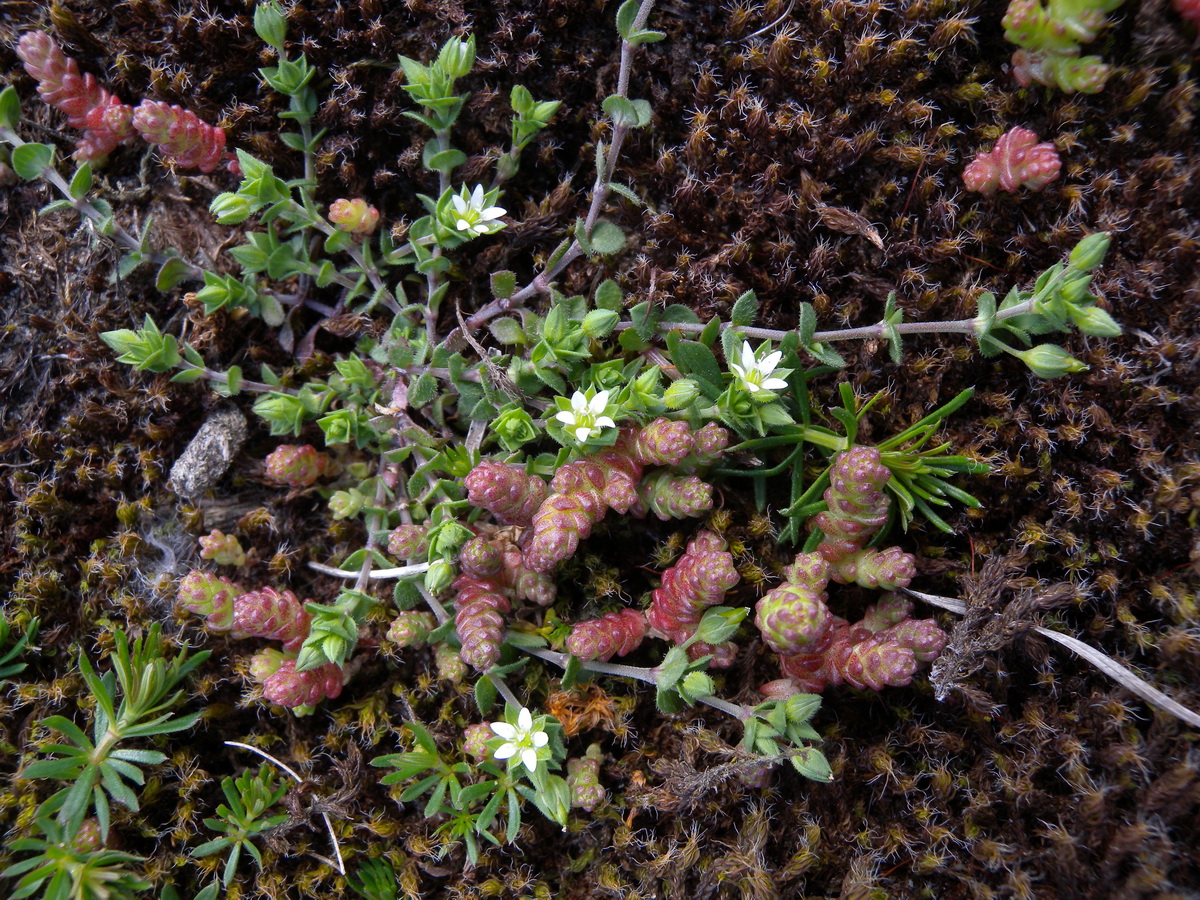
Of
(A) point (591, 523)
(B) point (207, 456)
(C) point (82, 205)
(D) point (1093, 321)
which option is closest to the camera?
(D) point (1093, 321)

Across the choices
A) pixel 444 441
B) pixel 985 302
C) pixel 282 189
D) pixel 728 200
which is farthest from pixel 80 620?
pixel 985 302

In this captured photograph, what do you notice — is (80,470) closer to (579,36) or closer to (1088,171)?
(579,36)

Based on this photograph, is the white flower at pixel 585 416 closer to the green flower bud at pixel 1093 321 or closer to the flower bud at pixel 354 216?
the flower bud at pixel 354 216

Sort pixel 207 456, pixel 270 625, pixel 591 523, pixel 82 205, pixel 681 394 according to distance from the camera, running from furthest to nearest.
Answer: pixel 207 456, pixel 82 205, pixel 270 625, pixel 591 523, pixel 681 394

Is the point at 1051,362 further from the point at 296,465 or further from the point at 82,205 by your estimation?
the point at 82,205

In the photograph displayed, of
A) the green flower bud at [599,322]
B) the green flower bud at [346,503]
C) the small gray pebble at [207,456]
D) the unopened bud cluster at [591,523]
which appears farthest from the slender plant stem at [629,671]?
the small gray pebble at [207,456]

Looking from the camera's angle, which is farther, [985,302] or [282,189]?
[282,189]

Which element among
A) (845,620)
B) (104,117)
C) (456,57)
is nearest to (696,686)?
(845,620)
